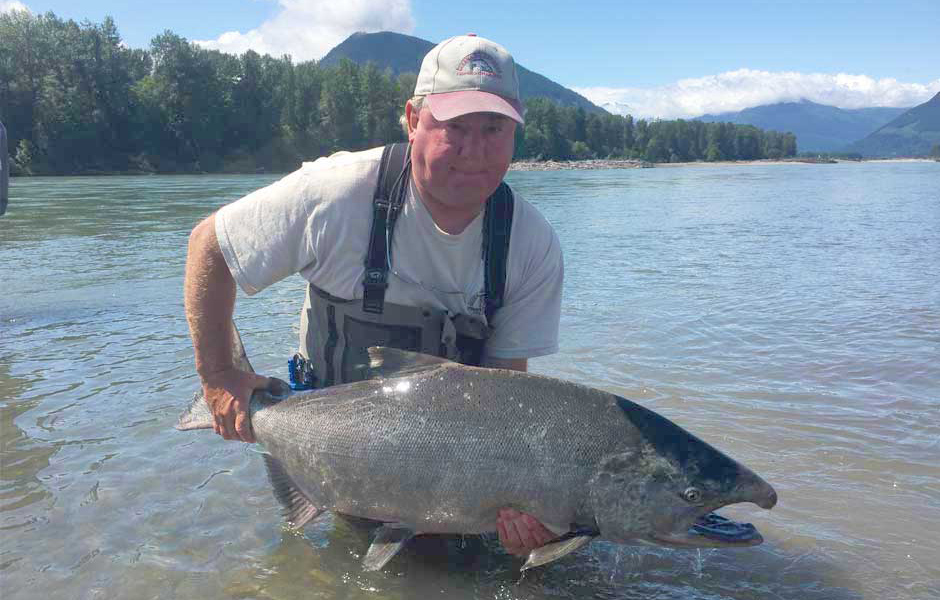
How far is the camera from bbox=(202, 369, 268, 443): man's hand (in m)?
3.51

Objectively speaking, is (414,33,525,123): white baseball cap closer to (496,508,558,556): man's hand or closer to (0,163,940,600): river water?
(496,508,558,556): man's hand

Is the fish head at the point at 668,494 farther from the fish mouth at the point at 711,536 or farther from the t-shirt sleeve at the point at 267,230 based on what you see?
the t-shirt sleeve at the point at 267,230

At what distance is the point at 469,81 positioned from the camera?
322cm

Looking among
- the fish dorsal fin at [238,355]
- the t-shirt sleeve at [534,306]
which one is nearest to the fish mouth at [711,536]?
the t-shirt sleeve at [534,306]

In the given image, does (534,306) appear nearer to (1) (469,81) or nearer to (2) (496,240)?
(2) (496,240)

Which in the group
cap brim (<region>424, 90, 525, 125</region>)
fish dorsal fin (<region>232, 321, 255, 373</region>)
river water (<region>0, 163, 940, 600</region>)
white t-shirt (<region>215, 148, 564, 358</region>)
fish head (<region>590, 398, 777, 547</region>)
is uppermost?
cap brim (<region>424, 90, 525, 125</region>)

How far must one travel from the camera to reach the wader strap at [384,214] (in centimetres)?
350

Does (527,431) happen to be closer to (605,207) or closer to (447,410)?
(447,410)

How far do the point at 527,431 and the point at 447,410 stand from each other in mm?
343

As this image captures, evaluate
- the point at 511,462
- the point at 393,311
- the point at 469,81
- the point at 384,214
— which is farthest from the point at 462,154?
the point at 511,462

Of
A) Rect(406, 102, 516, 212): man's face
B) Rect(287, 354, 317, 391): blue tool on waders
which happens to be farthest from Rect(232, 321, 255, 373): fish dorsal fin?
Rect(406, 102, 516, 212): man's face

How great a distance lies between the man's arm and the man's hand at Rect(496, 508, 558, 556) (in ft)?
4.31

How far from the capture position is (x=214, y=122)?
296 feet

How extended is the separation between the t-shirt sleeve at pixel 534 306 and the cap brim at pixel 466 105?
2.31ft
